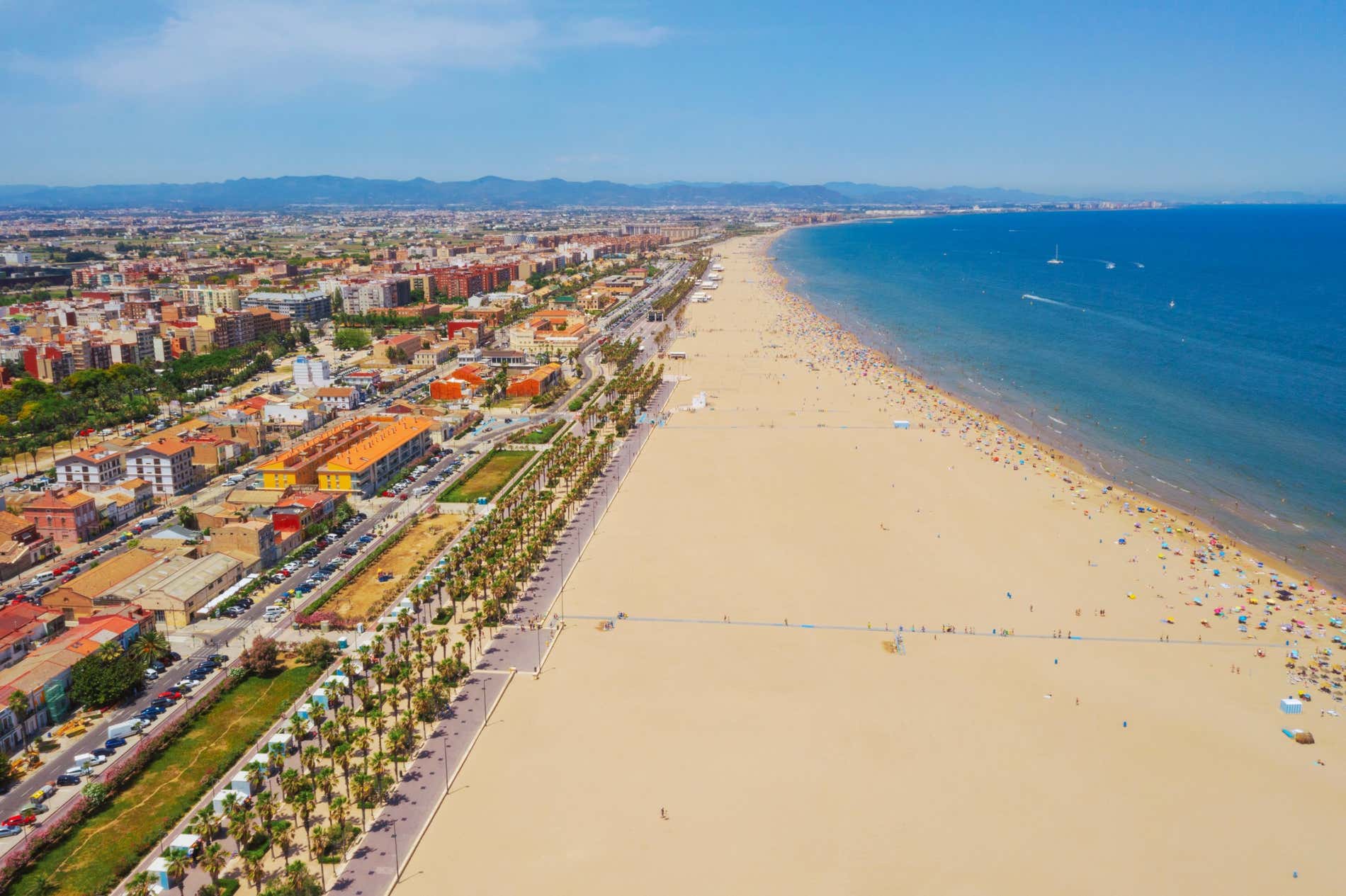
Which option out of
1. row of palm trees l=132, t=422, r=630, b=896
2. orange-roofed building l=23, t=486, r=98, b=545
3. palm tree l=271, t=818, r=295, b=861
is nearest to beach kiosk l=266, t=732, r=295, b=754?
row of palm trees l=132, t=422, r=630, b=896

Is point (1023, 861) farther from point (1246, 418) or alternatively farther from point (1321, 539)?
point (1246, 418)

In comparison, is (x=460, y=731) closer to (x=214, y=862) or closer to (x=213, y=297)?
(x=214, y=862)

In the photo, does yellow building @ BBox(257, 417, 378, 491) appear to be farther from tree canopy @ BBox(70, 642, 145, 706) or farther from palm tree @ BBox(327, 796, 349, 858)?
palm tree @ BBox(327, 796, 349, 858)

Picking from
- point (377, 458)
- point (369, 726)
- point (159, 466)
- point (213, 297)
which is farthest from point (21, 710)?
point (213, 297)

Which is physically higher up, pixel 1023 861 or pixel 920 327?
pixel 920 327

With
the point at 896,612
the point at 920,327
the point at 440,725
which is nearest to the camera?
the point at 440,725

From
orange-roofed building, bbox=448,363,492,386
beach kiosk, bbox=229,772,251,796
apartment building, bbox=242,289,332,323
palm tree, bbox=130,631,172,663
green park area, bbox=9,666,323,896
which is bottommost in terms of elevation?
green park area, bbox=9,666,323,896

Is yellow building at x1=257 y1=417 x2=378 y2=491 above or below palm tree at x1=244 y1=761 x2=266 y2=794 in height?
above

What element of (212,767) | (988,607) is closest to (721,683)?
(988,607)
